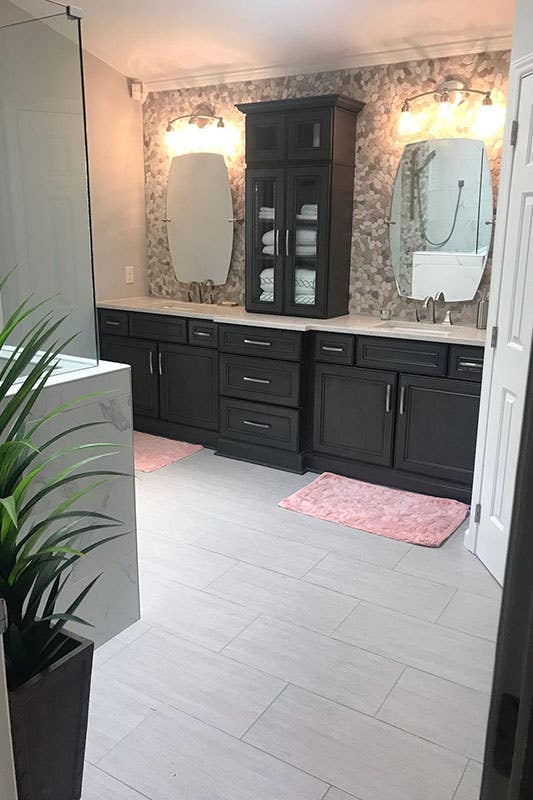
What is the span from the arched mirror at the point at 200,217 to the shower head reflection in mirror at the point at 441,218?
1.30 m

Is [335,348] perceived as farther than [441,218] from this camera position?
No

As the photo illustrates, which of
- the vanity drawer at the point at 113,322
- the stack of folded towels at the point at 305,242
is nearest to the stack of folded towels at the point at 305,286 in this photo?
the stack of folded towels at the point at 305,242

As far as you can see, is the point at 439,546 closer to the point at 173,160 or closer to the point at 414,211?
the point at 414,211

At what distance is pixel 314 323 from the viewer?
3971 mm

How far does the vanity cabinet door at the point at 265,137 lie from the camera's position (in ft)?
13.3

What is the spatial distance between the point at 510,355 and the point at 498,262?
0.41 metres

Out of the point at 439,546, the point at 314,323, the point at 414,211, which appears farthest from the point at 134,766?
the point at 414,211

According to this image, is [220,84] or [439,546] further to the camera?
[220,84]

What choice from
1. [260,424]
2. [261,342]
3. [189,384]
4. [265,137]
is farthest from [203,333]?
[265,137]

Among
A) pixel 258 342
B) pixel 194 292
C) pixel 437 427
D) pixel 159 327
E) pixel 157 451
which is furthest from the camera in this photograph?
pixel 194 292

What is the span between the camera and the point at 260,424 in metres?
4.16

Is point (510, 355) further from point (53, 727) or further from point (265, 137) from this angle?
point (265, 137)

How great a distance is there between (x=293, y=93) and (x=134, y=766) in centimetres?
398

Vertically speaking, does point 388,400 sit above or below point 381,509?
above
